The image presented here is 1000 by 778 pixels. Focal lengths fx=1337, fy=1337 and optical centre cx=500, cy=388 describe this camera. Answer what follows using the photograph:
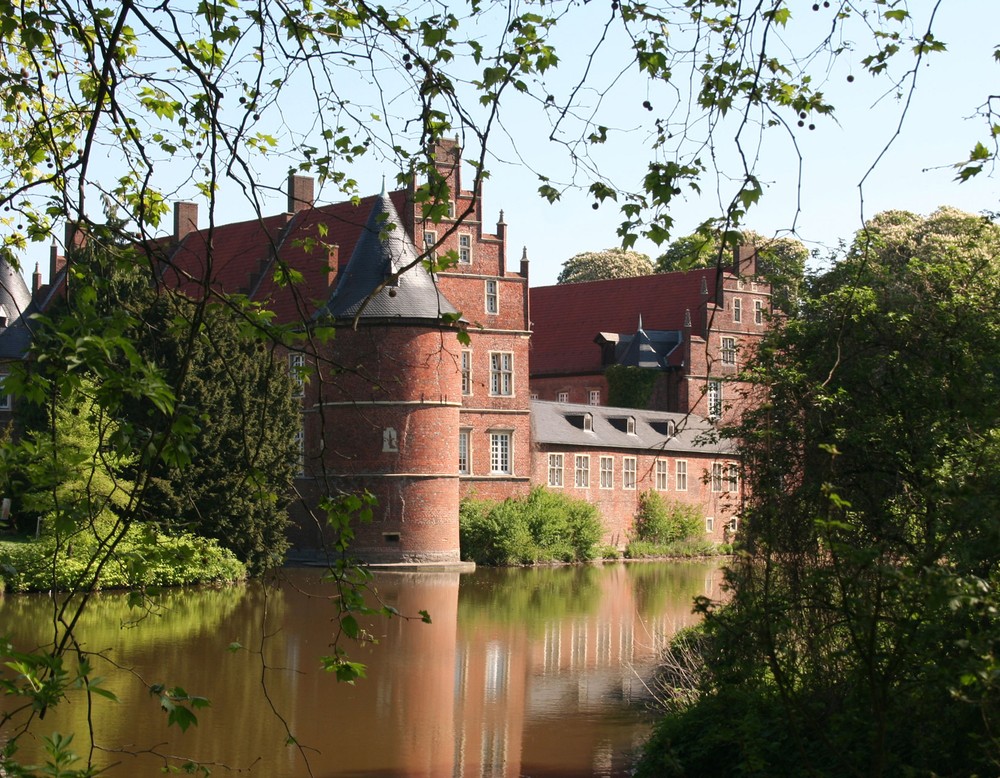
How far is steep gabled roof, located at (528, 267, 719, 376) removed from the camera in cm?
4641

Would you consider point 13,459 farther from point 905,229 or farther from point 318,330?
point 905,229

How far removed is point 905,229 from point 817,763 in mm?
28128

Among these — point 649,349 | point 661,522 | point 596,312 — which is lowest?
point 661,522

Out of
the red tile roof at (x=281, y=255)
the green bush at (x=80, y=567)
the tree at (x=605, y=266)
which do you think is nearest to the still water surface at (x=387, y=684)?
the green bush at (x=80, y=567)

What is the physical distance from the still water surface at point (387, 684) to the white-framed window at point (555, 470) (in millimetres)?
11659

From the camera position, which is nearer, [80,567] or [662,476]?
[80,567]

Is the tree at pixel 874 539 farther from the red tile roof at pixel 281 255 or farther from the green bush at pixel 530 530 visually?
the red tile roof at pixel 281 255

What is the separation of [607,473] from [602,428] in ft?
4.67

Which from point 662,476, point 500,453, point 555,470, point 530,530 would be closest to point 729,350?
point 530,530

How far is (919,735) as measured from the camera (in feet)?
23.3

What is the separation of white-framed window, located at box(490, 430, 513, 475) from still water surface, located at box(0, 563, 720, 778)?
31.4 feet

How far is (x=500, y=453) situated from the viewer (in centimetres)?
3497

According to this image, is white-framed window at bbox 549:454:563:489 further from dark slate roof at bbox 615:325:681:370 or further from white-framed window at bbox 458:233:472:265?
dark slate roof at bbox 615:325:681:370

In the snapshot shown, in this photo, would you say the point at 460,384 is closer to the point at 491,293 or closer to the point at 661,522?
the point at 491,293
